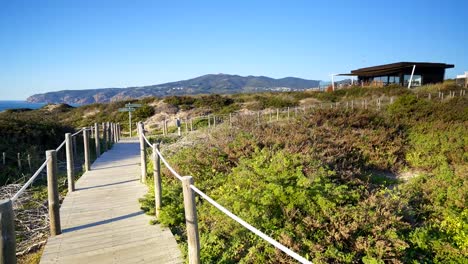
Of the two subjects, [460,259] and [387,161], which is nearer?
[460,259]

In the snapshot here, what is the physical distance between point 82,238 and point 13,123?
1269 cm

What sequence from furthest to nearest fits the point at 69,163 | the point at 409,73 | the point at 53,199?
the point at 409,73 → the point at 69,163 → the point at 53,199

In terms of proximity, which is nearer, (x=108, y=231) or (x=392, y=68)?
(x=108, y=231)

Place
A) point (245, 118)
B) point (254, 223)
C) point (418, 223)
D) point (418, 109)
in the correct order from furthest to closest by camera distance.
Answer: point (418, 109) → point (245, 118) → point (418, 223) → point (254, 223)

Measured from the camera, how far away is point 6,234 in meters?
2.91

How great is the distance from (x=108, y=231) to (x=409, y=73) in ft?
129

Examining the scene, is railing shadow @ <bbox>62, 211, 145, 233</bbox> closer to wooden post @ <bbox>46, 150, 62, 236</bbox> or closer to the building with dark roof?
wooden post @ <bbox>46, 150, 62, 236</bbox>

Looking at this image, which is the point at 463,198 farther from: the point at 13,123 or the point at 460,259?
the point at 13,123

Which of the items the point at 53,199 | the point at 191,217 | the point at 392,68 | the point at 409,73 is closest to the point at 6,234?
the point at 191,217

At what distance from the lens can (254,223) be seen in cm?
487

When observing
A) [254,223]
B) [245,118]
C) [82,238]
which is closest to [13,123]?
[245,118]

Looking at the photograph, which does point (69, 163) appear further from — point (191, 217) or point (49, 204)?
point (191, 217)

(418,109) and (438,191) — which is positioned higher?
(418,109)

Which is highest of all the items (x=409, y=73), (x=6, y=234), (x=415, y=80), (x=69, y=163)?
(x=409, y=73)
